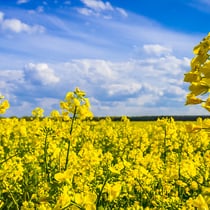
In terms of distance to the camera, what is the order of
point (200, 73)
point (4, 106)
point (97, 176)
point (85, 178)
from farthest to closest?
point (97, 176), point (85, 178), point (4, 106), point (200, 73)

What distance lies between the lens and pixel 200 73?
1479mm

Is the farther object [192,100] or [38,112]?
[38,112]

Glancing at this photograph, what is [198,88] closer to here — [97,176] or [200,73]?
[200,73]

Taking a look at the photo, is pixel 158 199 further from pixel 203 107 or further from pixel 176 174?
pixel 203 107

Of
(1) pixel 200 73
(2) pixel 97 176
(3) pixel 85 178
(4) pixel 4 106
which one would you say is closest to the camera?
(1) pixel 200 73

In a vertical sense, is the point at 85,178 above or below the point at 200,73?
below

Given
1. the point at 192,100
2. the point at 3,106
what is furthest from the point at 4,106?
the point at 192,100

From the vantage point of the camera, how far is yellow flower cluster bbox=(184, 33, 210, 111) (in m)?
1.47

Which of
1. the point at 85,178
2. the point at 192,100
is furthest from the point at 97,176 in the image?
the point at 192,100

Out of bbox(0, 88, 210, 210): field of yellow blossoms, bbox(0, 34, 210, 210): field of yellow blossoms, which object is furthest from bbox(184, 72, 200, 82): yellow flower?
bbox(0, 88, 210, 210): field of yellow blossoms

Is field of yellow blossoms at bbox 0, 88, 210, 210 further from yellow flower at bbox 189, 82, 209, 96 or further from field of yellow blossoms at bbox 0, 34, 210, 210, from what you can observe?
yellow flower at bbox 189, 82, 209, 96

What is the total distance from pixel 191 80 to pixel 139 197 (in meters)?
3.89

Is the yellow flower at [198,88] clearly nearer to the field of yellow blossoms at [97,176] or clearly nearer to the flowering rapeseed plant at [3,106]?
the field of yellow blossoms at [97,176]

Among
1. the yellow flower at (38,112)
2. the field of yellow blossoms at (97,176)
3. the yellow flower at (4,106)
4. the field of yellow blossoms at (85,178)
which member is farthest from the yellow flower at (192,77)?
the yellow flower at (38,112)
